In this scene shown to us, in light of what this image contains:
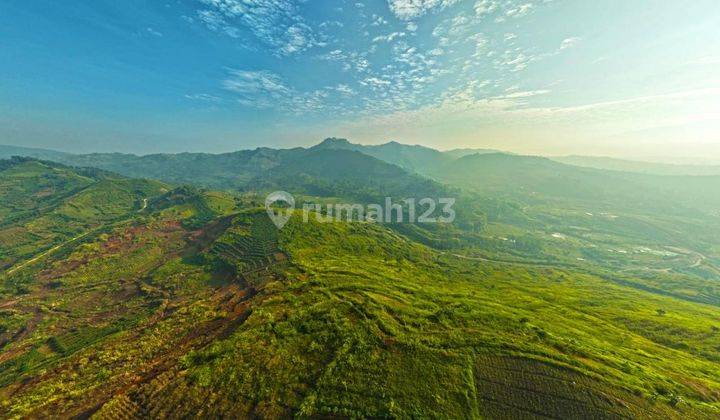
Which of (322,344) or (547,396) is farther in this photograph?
(322,344)

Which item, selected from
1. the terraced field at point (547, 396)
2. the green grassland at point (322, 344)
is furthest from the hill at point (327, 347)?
the green grassland at point (322, 344)

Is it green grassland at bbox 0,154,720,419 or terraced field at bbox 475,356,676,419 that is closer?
terraced field at bbox 475,356,676,419

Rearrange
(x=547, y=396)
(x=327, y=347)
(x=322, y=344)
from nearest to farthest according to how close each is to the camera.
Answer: (x=547, y=396)
(x=327, y=347)
(x=322, y=344)

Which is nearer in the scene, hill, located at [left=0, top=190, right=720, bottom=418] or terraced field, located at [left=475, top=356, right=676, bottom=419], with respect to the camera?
terraced field, located at [left=475, top=356, right=676, bottom=419]

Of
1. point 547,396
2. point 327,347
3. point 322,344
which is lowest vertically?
point 547,396

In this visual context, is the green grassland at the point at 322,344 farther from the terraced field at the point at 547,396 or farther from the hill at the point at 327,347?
the hill at the point at 327,347

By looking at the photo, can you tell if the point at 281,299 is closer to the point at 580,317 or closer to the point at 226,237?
the point at 226,237

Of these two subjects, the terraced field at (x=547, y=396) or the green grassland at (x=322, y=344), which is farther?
the green grassland at (x=322, y=344)

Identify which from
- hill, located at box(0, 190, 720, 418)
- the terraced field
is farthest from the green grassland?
hill, located at box(0, 190, 720, 418)

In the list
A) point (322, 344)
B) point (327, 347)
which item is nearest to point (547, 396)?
point (327, 347)

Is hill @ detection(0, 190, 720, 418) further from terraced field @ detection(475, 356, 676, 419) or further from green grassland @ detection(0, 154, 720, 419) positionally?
green grassland @ detection(0, 154, 720, 419)

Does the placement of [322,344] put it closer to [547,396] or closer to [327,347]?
[327,347]
